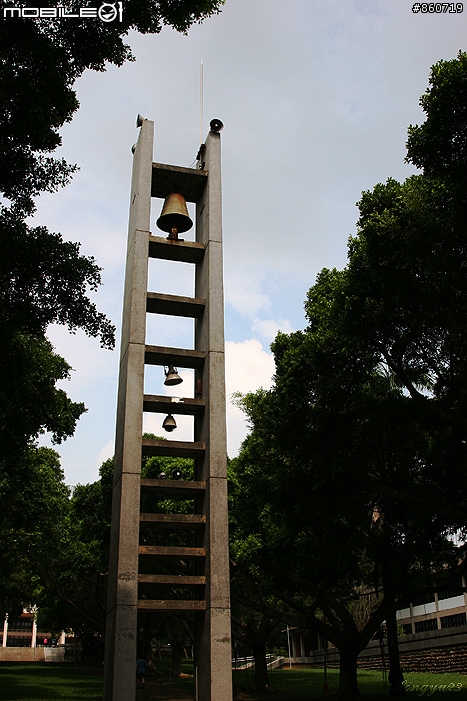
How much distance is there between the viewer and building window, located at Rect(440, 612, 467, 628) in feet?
142

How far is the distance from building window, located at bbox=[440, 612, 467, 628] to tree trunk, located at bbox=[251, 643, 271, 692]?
1766cm

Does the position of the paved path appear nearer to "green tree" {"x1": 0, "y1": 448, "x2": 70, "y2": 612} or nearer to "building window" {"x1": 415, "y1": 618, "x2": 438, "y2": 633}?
"green tree" {"x1": 0, "y1": 448, "x2": 70, "y2": 612}

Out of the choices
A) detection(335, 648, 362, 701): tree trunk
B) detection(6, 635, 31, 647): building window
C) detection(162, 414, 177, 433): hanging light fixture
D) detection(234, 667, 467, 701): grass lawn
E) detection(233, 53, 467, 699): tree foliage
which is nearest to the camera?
detection(233, 53, 467, 699): tree foliage

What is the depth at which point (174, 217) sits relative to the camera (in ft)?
52.7

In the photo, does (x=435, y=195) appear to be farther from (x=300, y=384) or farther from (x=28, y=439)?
(x=28, y=439)

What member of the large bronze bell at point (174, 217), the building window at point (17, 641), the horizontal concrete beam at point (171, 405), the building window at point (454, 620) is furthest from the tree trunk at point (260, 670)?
the building window at point (17, 641)

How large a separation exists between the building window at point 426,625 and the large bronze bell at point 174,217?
41.0 meters

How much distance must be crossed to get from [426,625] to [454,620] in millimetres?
4948

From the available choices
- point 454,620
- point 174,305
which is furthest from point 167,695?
point 454,620

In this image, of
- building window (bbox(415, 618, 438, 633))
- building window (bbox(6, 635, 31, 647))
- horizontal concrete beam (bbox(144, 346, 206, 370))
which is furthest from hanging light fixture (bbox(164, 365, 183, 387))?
building window (bbox(6, 635, 31, 647))

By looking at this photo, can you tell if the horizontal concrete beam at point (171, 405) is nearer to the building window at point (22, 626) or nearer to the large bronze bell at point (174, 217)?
the large bronze bell at point (174, 217)

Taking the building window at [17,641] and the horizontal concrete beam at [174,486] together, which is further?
the building window at [17,641]

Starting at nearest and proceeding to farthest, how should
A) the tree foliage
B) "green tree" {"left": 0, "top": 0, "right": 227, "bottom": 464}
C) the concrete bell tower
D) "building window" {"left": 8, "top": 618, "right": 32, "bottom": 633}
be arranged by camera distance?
1. "green tree" {"left": 0, "top": 0, "right": 227, "bottom": 464}
2. the concrete bell tower
3. the tree foliage
4. "building window" {"left": 8, "top": 618, "right": 32, "bottom": 633}

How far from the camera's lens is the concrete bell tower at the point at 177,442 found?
13.0m
